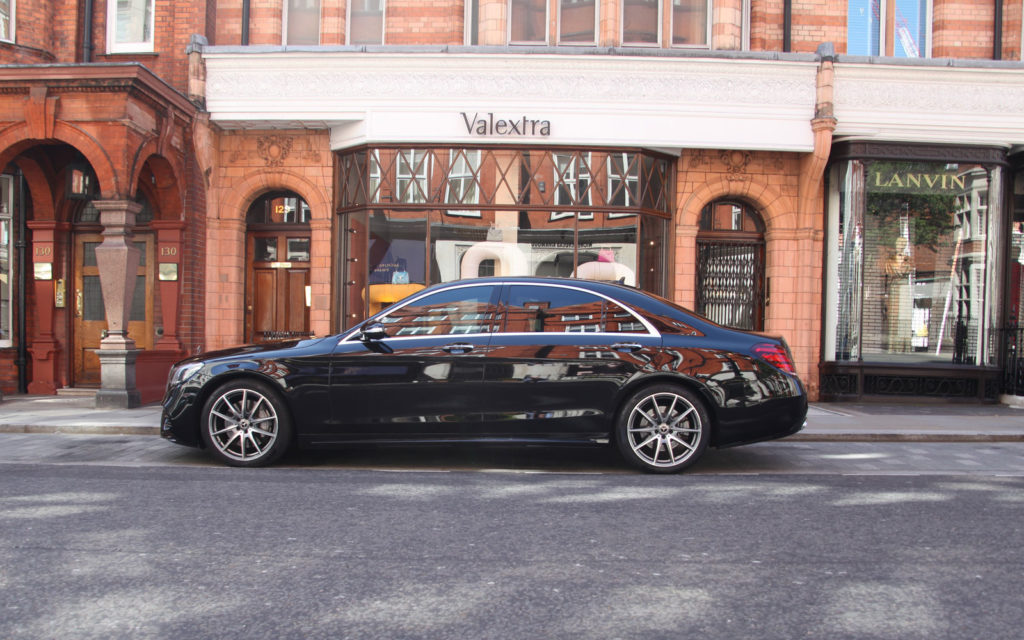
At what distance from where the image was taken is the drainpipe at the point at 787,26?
476 inches

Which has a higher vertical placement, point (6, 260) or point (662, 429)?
point (6, 260)

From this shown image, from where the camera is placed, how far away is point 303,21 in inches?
503

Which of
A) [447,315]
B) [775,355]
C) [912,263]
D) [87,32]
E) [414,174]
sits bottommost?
[775,355]

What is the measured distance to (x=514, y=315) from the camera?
249 inches

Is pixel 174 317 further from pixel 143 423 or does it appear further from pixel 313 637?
pixel 313 637

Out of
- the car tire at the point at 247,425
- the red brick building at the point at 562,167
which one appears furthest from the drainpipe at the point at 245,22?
the car tire at the point at 247,425

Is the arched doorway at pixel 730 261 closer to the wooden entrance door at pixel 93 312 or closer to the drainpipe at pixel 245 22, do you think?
the drainpipe at pixel 245 22

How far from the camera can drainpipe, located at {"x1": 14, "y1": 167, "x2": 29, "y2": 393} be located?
12.1m

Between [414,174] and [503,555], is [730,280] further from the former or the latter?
[503,555]

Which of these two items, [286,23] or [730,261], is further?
[730,261]

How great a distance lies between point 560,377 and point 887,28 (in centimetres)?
1009

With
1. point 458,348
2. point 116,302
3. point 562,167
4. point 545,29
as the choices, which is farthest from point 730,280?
point 116,302

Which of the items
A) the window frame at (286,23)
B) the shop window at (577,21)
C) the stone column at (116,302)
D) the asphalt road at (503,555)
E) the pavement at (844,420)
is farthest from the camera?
the window frame at (286,23)

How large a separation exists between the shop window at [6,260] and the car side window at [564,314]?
32.1ft
